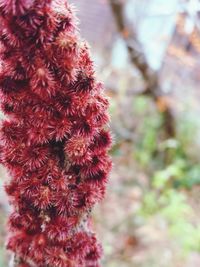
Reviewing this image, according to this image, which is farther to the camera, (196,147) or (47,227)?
(196,147)

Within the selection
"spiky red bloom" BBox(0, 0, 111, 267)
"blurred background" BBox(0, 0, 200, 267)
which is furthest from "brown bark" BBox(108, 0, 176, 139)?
"spiky red bloom" BBox(0, 0, 111, 267)

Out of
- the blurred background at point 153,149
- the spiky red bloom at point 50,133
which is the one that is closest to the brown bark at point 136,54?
the blurred background at point 153,149

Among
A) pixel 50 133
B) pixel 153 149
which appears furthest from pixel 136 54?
pixel 50 133

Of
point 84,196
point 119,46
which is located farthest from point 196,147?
point 84,196

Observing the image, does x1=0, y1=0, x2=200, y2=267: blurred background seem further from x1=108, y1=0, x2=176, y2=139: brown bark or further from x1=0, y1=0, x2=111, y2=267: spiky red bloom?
x1=0, y1=0, x2=111, y2=267: spiky red bloom

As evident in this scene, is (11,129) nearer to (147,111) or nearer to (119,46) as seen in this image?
(147,111)

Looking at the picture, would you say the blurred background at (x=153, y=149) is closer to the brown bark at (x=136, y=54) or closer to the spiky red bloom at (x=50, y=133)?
the brown bark at (x=136, y=54)
